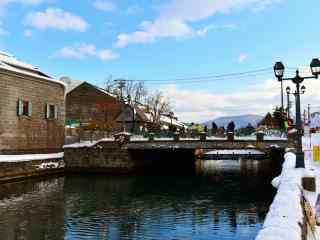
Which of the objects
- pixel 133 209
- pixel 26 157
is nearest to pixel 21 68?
pixel 26 157

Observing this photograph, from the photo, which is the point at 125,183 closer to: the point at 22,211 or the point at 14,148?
the point at 14,148

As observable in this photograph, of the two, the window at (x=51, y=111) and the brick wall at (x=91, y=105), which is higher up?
the brick wall at (x=91, y=105)

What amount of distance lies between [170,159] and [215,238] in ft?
137

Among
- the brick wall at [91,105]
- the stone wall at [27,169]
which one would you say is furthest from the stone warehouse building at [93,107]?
the stone wall at [27,169]

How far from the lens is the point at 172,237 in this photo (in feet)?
52.9

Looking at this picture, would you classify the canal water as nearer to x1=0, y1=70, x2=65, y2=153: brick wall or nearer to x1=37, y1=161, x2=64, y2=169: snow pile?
x1=37, y1=161, x2=64, y2=169: snow pile

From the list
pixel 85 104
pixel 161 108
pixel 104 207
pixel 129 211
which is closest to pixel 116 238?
pixel 129 211

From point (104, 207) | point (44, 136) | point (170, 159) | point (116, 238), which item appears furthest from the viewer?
point (170, 159)

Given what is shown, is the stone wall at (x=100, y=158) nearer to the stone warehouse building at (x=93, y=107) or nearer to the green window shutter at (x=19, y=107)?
the green window shutter at (x=19, y=107)

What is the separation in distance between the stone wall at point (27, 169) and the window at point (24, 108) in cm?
500

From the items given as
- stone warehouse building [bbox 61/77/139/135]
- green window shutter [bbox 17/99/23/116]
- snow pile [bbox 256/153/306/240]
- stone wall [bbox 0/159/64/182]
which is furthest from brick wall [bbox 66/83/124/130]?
snow pile [bbox 256/153/306/240]

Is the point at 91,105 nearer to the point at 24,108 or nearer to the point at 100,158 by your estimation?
the point at 100,158

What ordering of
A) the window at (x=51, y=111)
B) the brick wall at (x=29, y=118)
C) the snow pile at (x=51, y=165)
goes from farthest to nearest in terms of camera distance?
the window at (x=51, y=111) → the snow pile at (x=51, y=165) → the brick wall at (x=29, y=118)

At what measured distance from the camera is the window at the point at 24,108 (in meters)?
40.8
